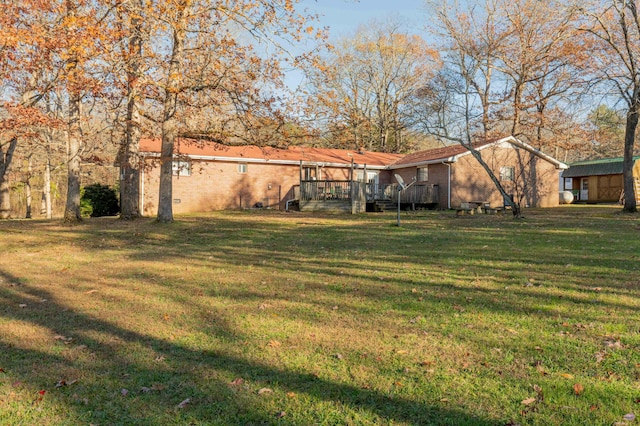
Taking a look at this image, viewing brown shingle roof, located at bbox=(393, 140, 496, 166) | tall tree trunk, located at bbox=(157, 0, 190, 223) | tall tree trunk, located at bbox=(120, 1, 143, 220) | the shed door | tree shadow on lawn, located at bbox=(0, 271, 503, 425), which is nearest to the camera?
tree shadow on lawn, located at bbox=(0, 271, 503, 425)

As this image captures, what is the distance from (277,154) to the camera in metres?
26.0

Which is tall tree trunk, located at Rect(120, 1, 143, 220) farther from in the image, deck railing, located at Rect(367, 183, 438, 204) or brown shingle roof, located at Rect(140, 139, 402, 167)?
deck railing, located at Rect(367, 183, 438, 204)

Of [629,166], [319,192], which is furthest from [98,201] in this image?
[629,166]

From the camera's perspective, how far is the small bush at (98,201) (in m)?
25.1

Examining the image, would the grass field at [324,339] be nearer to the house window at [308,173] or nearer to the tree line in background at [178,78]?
the tree line in background at [178,78]

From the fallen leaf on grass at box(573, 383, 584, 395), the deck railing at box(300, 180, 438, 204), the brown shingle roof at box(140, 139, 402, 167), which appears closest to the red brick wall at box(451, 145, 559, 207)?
the deck railing at box(300, 180, 438, 204)

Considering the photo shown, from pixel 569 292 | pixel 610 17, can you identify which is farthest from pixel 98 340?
pixel 610 17

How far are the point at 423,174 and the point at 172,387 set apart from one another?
24914 mm

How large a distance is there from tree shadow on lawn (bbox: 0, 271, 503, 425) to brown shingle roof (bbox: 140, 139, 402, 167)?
53.9ft

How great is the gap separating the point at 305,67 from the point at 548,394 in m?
11.7

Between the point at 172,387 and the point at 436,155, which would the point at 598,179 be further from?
the point at 172,387

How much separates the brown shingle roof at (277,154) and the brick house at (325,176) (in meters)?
0.06

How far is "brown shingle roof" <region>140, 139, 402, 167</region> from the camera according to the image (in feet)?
76.5

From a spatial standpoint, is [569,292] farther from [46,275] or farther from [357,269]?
[46,275]
